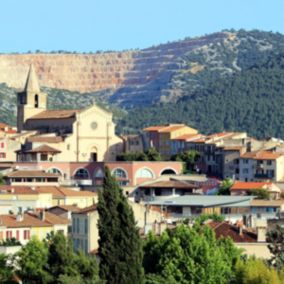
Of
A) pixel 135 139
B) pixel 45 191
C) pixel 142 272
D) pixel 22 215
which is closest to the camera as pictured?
pixel 142 272

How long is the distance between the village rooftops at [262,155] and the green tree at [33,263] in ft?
182

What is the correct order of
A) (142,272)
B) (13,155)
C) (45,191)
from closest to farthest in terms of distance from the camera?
(142,272)
(45,191)
(13,155)

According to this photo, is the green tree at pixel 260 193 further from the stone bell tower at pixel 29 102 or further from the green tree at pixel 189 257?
the stone bell tower at pixel 29 102

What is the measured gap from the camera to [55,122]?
13038 centimetres

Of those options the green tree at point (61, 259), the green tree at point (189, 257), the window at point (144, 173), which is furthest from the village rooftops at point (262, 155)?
the green tree at point (61, 259)

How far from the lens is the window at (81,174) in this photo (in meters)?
118

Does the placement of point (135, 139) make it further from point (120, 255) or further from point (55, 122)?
point (120, 255)

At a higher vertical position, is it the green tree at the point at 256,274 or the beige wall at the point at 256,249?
the beige wall at the point at 256,249

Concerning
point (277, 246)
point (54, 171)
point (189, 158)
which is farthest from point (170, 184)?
point (277, 246)

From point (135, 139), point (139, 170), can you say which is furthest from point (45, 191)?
point (135, 139)

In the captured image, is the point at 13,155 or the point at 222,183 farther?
the point at 13,155

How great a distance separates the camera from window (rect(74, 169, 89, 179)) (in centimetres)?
11768

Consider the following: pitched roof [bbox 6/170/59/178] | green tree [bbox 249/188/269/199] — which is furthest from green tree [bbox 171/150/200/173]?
green tree [bbox 249/188/269/199]

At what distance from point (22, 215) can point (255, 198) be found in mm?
23361
